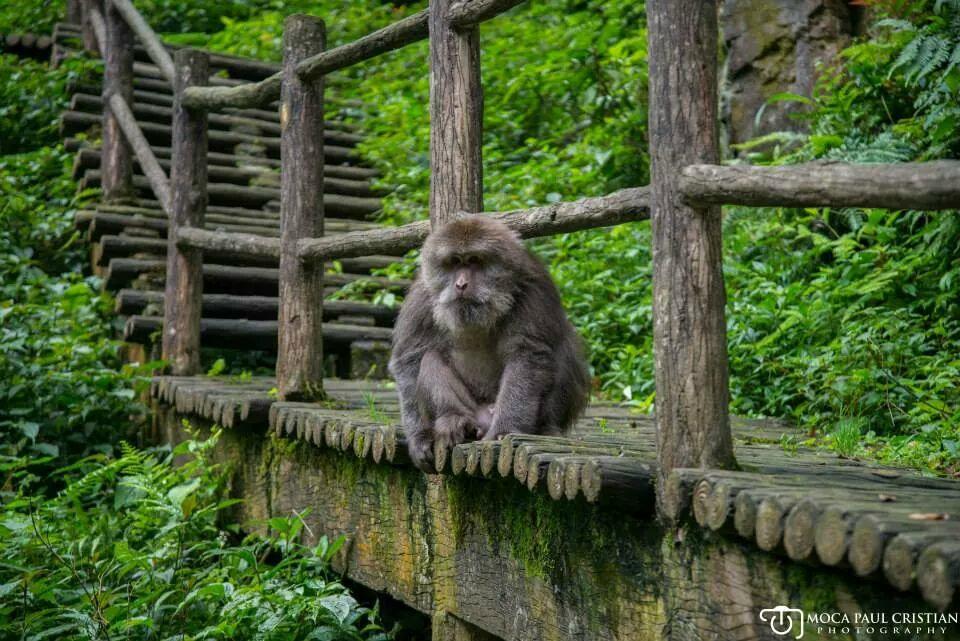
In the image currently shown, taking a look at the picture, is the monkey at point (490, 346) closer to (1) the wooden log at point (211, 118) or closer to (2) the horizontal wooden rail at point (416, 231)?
(2) the horizontal wooden rail at point (416, 231)

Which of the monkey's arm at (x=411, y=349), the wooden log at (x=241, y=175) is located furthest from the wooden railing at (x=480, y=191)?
the wooden log at (x=241, y=175)

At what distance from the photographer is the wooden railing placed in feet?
8.33

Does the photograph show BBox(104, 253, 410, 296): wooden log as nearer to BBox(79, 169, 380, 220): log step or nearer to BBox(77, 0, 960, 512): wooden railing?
BBox(77, 0, 960, 512): wooden railing

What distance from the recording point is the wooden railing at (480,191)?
2.54 m

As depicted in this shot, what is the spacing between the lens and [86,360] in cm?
666

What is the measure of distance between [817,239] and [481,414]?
11.0 feet

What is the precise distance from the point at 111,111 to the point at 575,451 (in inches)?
268

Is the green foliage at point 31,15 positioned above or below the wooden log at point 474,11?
above

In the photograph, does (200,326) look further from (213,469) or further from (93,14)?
(93,14)

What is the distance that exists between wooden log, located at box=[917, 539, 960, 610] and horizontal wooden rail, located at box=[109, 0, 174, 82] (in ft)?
20.0

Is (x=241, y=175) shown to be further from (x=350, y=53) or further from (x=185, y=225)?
(x=350, y=53)

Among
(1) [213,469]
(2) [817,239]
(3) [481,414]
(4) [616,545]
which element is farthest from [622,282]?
(4) [616,545]

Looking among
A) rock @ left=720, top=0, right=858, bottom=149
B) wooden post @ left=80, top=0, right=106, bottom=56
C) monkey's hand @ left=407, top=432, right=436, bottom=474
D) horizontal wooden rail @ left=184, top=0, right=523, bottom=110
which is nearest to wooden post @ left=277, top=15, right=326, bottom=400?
horizontal wooden rail @ left=184, top=0, right=523, bottom=110

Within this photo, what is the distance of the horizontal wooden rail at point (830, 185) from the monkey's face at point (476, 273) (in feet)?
3.54
